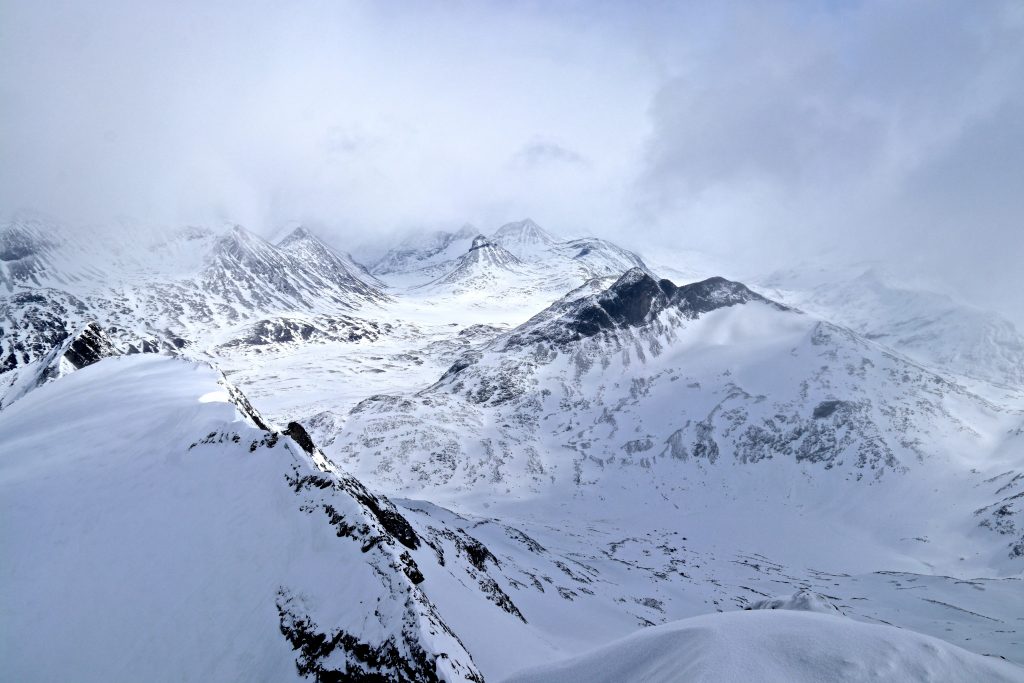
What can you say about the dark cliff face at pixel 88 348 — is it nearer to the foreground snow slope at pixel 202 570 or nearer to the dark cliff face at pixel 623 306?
the foreground snow slope at pixel 202 570

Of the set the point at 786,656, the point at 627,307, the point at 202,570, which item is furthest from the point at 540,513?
the point at 627,307

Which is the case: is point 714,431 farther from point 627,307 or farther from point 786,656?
point 786,656

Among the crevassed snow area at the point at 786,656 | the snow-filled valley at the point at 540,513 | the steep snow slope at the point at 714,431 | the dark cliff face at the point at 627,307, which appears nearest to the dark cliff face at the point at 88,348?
the snow-filled valley at the point at 540,513

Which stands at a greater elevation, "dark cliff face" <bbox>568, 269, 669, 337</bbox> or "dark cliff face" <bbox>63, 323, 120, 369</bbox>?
"dark cliff face" <bbox>568, 269, 669, 337</bbox>

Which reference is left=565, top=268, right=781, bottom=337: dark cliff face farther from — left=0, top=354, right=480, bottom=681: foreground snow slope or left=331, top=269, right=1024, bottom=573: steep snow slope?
left=0, top=354, right=480, bottom=681: foreground snow slope

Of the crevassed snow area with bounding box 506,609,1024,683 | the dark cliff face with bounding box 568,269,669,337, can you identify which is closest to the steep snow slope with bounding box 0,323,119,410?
the crevassed snow area with bounding box 506,609,1024,683
